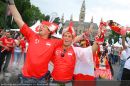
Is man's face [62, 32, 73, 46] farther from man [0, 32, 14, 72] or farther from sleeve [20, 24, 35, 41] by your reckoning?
man [0, 32, 14, 72]

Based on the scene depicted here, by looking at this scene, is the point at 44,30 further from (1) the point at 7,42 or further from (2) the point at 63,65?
(1) the point at 7,42

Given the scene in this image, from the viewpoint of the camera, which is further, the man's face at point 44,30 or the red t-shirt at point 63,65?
the man's face at point 44,30

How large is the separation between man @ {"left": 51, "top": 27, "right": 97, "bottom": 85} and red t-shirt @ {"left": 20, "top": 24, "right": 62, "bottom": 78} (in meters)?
0.14

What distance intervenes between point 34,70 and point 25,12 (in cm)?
7682

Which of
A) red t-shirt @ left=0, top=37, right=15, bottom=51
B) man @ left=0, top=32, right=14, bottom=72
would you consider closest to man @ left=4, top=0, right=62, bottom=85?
man @ left=0, top=32, right=14, bottom=72

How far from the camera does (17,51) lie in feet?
70.7

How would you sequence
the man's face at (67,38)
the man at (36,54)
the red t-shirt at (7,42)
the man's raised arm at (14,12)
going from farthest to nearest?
the red t-shirt at (7,42), the man's face at (67,38), the man's raised arm at (14,12), the man at (36,54)

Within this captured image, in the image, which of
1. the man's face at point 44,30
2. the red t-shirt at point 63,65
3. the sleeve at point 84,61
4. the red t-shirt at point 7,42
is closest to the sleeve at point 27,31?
the man's face at point 44,30

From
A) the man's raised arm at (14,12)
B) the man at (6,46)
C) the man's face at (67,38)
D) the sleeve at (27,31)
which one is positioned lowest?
the man at (6,46)

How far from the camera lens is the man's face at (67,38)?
7.73 meters

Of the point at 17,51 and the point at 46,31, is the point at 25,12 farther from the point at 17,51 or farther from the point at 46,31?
the point at 46,31

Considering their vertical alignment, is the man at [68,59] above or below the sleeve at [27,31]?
below

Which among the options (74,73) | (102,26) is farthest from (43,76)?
(102,26)

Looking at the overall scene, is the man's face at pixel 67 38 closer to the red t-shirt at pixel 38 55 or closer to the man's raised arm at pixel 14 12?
the red t-shirt at pixel 38 55
